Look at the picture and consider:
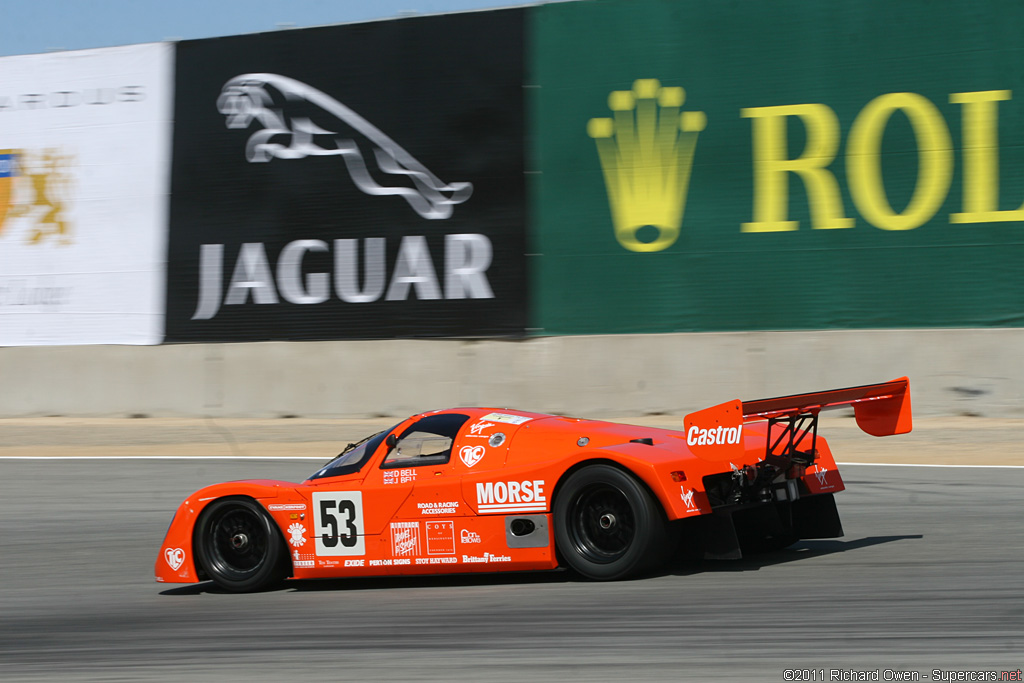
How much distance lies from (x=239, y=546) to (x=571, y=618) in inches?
118

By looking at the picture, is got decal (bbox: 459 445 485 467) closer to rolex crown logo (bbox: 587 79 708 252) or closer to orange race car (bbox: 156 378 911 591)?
orange race car (bbox: 156 378 911 591)

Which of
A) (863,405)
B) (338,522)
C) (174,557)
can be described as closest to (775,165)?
(863,405)

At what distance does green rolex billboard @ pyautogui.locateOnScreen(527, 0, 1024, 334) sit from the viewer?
55.8 feet

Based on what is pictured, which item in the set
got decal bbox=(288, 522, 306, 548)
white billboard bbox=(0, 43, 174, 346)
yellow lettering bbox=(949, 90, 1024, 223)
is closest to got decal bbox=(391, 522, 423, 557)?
got decal bbox=(288, 522, 306, 548)

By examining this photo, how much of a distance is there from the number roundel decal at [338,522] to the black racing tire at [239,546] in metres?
0.35

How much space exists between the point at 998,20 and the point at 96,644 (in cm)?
1585

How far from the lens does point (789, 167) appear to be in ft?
58.4

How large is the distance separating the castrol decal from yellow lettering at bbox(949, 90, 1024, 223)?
11.9 metres

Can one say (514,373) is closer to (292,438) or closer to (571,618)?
(292,438)


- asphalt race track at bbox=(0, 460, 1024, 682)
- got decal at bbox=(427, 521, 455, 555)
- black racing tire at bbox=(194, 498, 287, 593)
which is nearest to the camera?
asphalt race track at bbox=(0, 460, 1024, 682)

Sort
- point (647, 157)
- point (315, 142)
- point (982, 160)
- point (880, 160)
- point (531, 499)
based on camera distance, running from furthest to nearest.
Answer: point (315, 142) < point (647, 157) < point (880, 160) < point (982, 160) < point (531, 499)

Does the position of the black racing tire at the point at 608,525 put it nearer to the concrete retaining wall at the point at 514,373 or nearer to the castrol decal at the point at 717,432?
the castrol decal at the point at 717,432

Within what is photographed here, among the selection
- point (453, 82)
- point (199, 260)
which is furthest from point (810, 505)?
point (199, 260)

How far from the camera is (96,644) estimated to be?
637 centimetres
